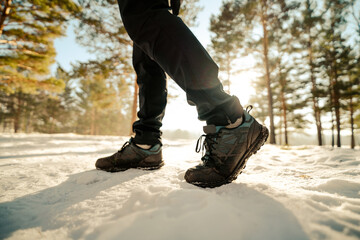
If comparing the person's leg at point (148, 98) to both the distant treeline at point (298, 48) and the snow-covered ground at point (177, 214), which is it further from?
the distant treeline at point (298, 48)

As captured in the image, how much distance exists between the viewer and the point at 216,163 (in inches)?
29.2

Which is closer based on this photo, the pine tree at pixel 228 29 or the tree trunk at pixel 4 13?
the tree trunk at pixel 4 13

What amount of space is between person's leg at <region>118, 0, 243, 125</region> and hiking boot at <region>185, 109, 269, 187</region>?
0.18 ft

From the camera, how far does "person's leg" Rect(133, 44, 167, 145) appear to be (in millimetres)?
1087

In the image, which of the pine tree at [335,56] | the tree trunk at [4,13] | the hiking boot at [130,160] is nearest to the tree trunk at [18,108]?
the tree trunk at [4,13]

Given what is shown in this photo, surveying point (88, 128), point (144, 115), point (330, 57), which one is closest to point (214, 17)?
point (330, 57)

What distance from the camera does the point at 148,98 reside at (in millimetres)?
1105

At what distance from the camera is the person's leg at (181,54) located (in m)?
0.69

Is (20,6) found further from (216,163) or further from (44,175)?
(216,163)

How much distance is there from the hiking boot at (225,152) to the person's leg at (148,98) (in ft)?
1.45

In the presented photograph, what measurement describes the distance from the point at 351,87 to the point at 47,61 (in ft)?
54.4

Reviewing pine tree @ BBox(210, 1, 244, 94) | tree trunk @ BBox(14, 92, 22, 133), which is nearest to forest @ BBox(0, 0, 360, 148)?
pine tree @ BBox(210, 1, 244, 94)

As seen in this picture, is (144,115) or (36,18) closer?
(144,115)

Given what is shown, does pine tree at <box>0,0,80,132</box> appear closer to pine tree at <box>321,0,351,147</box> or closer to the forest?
the forest
